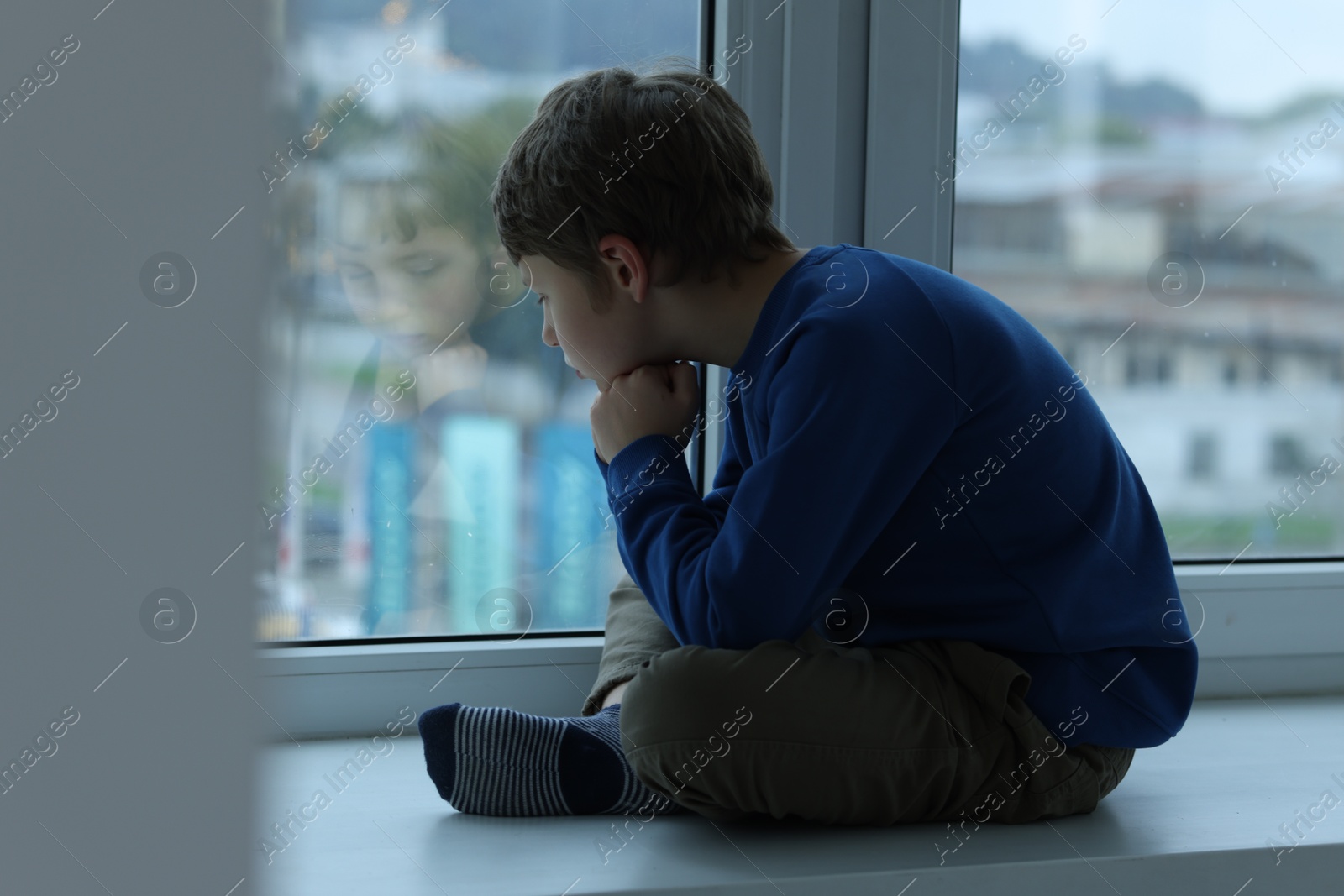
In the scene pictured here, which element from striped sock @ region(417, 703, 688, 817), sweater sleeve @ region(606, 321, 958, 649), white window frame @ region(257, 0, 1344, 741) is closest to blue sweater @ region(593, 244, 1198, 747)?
sweater sleeve @ region(606, 321, 958, 649)

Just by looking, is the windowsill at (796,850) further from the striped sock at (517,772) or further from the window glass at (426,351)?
the window glass at (426,351)

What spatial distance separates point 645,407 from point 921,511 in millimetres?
237

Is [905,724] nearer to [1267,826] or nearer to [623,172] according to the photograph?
[1267,826]

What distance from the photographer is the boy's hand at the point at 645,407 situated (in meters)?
0.94

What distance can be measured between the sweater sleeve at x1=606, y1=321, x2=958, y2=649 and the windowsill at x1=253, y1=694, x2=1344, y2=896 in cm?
15

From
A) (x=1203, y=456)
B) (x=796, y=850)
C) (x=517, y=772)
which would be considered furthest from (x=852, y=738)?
(x=1203, y=456)

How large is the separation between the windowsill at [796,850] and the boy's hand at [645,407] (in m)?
0.30

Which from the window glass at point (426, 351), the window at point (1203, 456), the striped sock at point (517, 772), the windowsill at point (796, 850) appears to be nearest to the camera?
the windowsill at point (796, 850)

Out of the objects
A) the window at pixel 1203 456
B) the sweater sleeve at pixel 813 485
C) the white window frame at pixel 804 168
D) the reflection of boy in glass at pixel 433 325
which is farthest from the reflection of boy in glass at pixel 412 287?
the window at pixel 1203 456

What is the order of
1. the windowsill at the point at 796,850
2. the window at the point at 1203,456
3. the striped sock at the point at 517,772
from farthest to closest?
the window at the point at 1203,456 < the striped sock at the point at 517,772 < the windowsill at the point at 796,850

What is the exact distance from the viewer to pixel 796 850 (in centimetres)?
80

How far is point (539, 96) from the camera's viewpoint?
1.13 meters

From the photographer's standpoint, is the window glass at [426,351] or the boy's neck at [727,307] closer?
the boy's neck at [727,307]

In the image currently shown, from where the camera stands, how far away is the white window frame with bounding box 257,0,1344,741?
1098 mm
